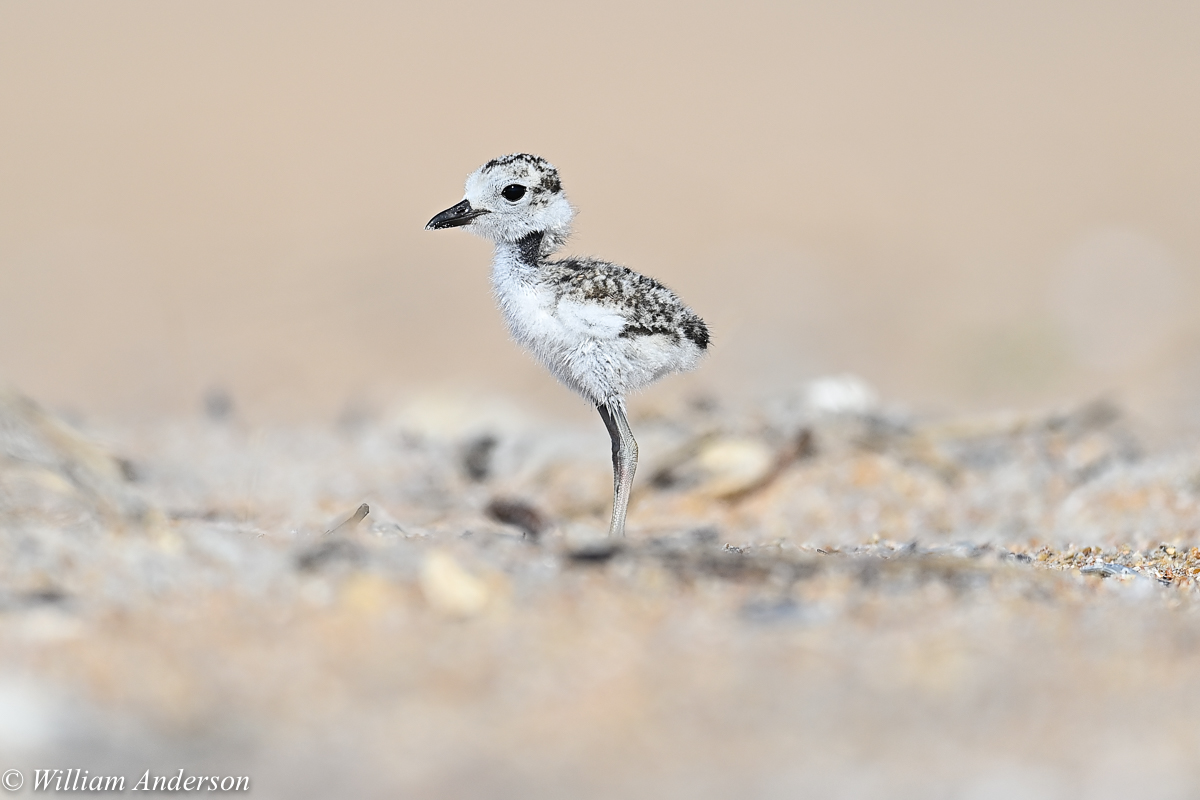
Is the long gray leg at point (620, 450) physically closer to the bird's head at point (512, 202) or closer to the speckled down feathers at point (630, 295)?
the speckled down feathers at point (630, 295)

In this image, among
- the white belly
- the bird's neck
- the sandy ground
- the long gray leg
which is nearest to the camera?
the sandy ground

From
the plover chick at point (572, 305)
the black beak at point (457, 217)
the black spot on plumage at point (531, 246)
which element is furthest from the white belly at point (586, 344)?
the black beak at point (457, 217)

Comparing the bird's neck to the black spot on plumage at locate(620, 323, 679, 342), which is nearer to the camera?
the black spot on plumage at locate(620, 323, 679, 342)

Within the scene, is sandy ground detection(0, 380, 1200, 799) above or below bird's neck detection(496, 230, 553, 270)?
below

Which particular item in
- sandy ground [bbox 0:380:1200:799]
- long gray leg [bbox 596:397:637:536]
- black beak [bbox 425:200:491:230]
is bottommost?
sandy ground [bbox 0:380:1200:799]

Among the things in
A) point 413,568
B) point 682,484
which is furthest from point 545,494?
point 413,568

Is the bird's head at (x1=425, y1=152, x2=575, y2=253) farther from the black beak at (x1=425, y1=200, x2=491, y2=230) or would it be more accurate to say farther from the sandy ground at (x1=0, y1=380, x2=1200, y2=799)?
the sandy ground at (x1=0, y1=380, x2=1200, y2=799)

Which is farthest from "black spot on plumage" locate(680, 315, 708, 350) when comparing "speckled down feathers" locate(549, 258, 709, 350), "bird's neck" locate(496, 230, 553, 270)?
"bird's neck" locate(496, 230, 553, 270)

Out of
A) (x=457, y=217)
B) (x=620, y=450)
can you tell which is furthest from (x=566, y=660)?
(x=457, y=217)

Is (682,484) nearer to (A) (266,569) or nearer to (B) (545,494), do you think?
(B) (545,494)
